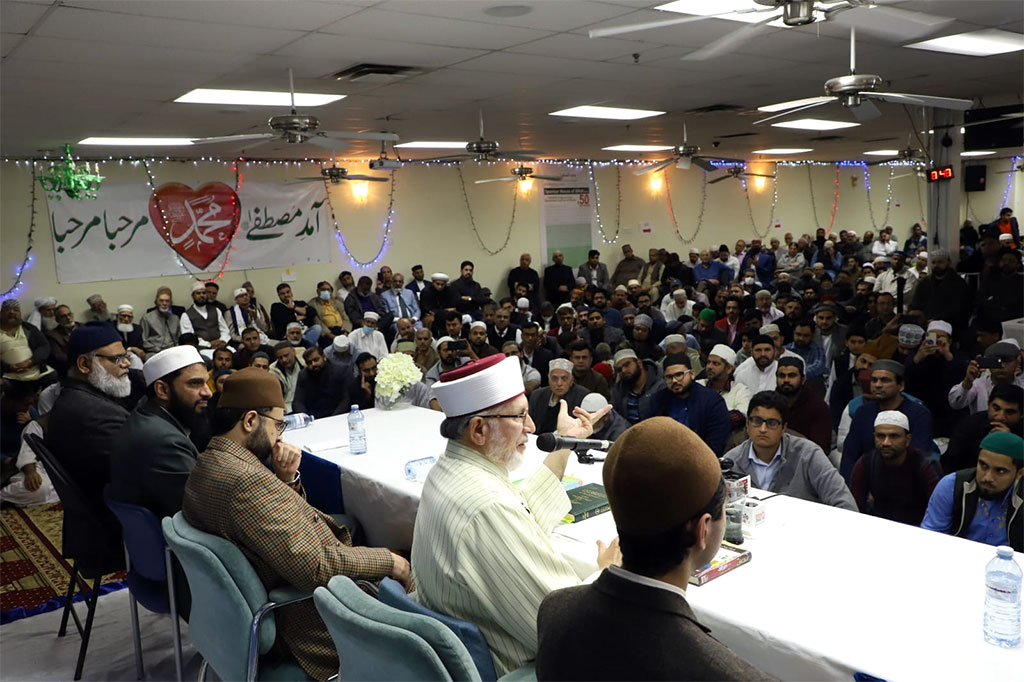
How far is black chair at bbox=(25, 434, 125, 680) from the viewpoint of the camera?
326cm

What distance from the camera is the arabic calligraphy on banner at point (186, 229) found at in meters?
10.0

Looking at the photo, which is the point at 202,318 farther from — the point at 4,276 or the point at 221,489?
the point at 221,489

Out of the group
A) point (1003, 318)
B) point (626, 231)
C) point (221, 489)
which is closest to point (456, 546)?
point (221, 489)

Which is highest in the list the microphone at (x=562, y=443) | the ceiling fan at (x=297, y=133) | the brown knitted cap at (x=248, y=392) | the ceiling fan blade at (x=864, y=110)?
the ceiling fan at (x=297, y=133)

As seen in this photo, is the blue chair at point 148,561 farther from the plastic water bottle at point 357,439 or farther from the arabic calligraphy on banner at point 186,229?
the arabic calligraphy on banner at point 186,229

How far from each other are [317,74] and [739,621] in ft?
15.9

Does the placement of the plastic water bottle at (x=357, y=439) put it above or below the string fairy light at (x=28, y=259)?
below

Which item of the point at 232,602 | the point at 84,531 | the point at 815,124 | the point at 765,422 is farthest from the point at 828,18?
the point at 815,124

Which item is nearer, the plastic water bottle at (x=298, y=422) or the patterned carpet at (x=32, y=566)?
the patterned carpet at (x=32, y=566)

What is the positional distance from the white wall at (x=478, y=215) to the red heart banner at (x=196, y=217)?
0.20m

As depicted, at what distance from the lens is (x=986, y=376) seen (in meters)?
5.13

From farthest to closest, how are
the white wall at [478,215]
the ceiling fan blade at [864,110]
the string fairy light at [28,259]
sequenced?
1. the white wall at [478,215]
2. the string fairy light at [28,259]
3. the ceiling fan blade at [864,110]

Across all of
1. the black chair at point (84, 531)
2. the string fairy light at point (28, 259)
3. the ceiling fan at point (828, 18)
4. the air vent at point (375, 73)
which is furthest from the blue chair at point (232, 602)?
the string fairy light at point (28, 259)

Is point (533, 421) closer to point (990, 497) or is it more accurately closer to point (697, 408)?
point (697, 408)
